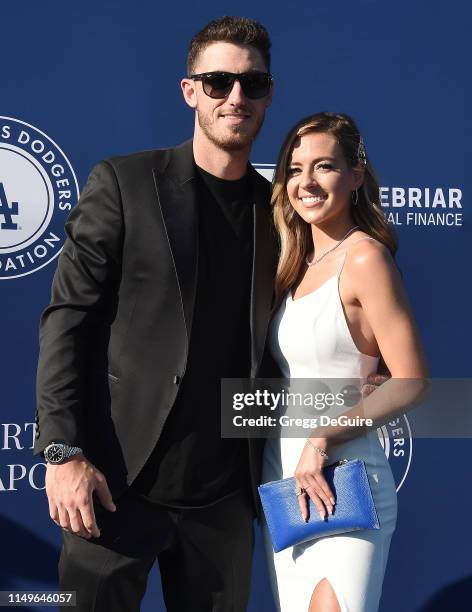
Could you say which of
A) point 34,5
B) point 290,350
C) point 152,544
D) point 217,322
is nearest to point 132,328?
point 217,322

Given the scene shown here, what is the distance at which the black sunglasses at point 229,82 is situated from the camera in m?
1.92

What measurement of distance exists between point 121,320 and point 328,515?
0.61 m

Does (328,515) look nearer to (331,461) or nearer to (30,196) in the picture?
(331,461)

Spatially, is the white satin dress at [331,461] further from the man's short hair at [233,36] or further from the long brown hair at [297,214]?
the man's short hair at [233,36]

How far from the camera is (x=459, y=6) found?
8.97 ft

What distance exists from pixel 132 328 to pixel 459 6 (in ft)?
5.38

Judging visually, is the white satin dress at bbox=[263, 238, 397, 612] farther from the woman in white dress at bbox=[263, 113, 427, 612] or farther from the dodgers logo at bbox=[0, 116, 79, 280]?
the dodgers logo at bbox=[0, 116, 79, 280]

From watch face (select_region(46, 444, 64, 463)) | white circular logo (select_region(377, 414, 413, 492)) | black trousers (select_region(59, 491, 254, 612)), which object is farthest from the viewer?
white circular logo (select_region(377, 414, 413, 492))

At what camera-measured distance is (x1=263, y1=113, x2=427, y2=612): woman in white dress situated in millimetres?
1812

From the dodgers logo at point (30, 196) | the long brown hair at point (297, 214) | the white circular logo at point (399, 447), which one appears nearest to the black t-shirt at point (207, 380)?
the long brown hair at point (297, 214)

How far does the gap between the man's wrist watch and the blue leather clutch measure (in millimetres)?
430

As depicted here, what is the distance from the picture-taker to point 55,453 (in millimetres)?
1770

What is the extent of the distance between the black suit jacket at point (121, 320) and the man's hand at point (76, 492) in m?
0.05

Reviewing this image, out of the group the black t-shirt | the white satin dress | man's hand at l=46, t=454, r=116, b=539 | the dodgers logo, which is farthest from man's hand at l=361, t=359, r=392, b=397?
the dodgers logo
